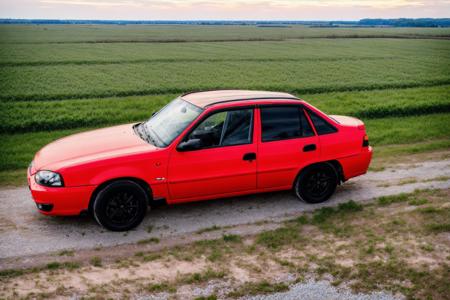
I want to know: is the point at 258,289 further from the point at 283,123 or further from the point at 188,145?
the point at 283,123

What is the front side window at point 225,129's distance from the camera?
6.34m

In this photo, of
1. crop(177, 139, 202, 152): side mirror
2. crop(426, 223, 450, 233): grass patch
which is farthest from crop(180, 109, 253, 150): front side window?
crop(426, 223, 450, 233): grass patch

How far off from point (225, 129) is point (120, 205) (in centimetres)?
177

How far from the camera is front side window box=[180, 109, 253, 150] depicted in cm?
634

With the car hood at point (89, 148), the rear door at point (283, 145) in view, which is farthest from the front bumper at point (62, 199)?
the rear door at point (283, 145)

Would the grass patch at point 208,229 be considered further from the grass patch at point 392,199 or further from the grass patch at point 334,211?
the grass patch at point 392,199

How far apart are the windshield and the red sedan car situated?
0.06 ft

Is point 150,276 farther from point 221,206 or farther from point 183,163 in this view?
point 221,206

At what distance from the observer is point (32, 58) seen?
35500mm

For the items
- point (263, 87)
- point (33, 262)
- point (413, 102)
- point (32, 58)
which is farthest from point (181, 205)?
point (32, 58)

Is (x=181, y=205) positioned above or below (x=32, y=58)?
below

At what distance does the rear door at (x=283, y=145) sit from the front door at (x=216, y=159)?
177 mm

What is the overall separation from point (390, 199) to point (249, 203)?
87.0 inches

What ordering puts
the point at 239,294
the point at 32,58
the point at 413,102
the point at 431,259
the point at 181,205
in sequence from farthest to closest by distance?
the point at 32,58
the point at 413,102
the point at 181,205
the point at 431,259
the point at 239,294
